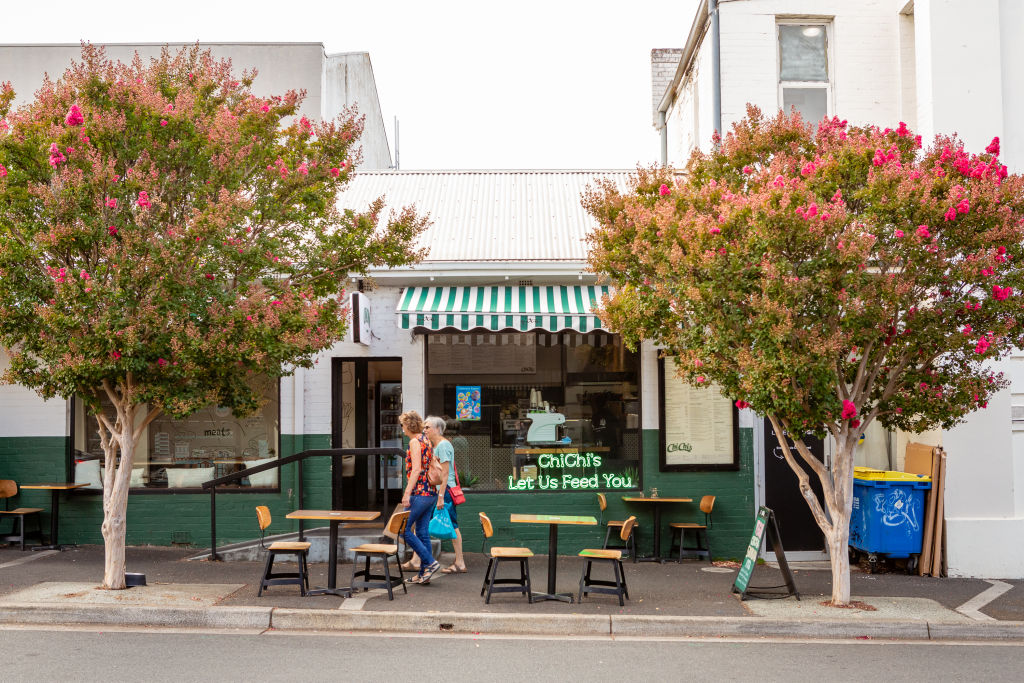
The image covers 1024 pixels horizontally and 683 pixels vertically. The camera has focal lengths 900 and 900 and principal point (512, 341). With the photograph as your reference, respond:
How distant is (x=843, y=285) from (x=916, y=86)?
511 centimetres

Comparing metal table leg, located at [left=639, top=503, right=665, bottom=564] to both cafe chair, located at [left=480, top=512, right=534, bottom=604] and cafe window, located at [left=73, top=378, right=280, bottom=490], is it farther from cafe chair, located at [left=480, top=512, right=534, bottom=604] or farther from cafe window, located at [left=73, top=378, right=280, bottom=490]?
cafe window, located at [left=73, top=378, right=280, bottom=490]

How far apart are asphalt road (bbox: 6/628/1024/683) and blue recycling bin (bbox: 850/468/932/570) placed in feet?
8.88

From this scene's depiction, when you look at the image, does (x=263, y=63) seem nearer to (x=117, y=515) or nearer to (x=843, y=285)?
(x=117, y=515)

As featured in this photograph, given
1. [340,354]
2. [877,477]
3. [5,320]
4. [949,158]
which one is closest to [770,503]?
[877,477]

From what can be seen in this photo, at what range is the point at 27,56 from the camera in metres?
16.4

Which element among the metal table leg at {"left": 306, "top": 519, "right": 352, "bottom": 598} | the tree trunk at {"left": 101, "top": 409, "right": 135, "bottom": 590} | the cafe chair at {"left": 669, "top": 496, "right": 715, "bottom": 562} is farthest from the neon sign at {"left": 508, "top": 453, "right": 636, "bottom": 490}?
the tree trunk at {"left": 101, "top": 409, "right": 135, "bottom": 590}

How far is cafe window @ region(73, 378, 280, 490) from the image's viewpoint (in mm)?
11391

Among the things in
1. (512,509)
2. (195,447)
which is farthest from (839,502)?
(195,447)

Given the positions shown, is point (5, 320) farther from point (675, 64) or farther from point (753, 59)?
point (675, 64)

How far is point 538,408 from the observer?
11352 mm

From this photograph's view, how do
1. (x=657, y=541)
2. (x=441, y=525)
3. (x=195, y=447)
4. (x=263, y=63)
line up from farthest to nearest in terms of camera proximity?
(x=263, y=63) < (x=195, y=447) < (x=657, y=541) < (x=441, y=525)

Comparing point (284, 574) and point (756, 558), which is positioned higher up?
point (756, 558)

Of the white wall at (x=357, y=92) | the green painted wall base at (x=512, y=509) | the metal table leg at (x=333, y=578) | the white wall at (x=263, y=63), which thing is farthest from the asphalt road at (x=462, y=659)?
the white wall at (x=263, y=63)

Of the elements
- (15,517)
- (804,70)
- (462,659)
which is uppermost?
(804,70)
